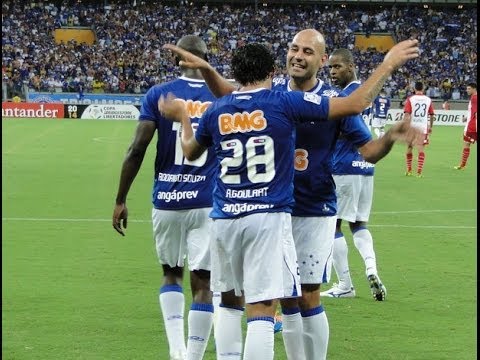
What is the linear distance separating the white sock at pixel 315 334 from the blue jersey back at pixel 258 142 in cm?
102

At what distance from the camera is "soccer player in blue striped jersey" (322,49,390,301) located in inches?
376

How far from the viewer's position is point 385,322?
8.52m

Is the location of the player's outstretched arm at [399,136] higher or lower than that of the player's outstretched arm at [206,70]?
lower

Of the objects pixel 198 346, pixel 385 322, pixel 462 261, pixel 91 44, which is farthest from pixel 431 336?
pixel 91 44

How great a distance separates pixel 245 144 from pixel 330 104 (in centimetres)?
57

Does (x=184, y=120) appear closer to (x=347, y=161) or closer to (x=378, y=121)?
(x=347, y=161)

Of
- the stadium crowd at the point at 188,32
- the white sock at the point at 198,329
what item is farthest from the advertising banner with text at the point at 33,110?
the white sock at the point at 198,329

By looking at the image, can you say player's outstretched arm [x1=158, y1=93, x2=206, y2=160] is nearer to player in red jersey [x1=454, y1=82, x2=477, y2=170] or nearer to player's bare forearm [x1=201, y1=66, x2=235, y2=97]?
player's bare forearm [x1=201, y1=66, x2=235, y2=97]

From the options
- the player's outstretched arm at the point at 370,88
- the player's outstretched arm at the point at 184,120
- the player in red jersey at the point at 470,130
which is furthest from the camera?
the player in red jersey at the point at 470,130

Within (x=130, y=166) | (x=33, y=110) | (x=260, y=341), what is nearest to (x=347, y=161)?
(x=130, y=166)

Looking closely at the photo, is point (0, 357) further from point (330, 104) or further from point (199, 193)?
point (330, 104)

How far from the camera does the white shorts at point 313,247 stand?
6555mm

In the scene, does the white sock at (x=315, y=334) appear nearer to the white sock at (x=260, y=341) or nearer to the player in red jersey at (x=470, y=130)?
the white sock at (x=260, y=341)

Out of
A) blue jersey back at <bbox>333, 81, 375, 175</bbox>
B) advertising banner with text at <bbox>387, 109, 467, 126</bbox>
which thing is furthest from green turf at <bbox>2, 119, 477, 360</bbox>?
advertising banner with text at <bbox>387, 109, 467, 126</bbox>
